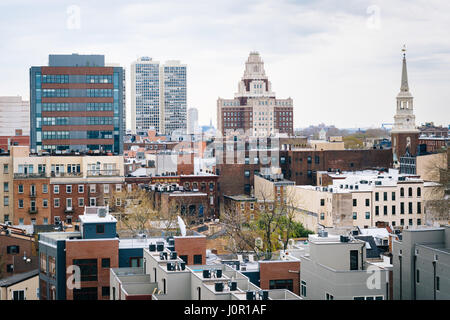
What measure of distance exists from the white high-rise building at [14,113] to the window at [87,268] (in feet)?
298

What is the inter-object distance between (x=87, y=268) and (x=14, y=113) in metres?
93.1

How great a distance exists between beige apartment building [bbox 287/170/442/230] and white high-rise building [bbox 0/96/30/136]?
69.8 m

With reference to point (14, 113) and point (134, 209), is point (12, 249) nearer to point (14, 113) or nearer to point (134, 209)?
point (134, 209)

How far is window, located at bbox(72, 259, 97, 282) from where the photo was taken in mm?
24047

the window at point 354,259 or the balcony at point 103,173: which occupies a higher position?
the balcony at point 103,173

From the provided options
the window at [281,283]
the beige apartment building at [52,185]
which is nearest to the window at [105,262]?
the window at [281,283]

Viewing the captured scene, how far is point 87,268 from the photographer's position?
2408 cm

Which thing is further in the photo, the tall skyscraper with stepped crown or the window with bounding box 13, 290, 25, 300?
the tall skyscraper with stepped crown

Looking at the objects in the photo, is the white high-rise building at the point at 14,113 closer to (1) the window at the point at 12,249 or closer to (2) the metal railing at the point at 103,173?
(2) the metal railing at the point at 103,173

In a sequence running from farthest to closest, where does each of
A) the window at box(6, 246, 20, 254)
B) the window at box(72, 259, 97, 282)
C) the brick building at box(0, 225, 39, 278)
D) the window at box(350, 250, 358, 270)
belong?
1. the window at box(6, 246, 20, 254)
2. the brick building at box(0, 225, 39, 278)
3. the window at box(72, 259, 97, 282)
4. the window at box(350, 250, 358, 270)

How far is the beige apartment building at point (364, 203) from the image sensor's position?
158 ft

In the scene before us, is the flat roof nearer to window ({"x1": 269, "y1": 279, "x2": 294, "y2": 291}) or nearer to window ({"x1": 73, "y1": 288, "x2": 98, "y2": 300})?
window ({"x1": 73, "y1": 288, "x2": 98, "y2": 300})

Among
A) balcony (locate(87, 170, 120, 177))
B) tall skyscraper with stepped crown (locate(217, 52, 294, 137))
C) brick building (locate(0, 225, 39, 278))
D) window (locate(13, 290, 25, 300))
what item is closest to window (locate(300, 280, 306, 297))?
window (locate(13, 290, 25, 300))
